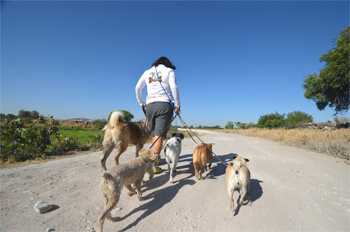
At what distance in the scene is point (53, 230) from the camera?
1857 millimetres

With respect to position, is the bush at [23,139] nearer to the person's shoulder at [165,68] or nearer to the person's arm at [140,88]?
the person's arm at [140,88]

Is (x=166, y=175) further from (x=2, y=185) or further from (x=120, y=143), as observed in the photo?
(x=2, y=185)

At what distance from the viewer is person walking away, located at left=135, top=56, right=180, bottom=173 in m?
3.57

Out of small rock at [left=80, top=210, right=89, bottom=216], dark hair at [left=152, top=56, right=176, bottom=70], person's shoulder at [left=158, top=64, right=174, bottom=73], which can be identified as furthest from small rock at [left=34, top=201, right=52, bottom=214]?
dark hair at [left=152, top=56, right=176, bottom=70]

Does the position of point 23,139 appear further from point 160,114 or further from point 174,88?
point 174,88

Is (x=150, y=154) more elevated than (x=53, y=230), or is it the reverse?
(x=150, y=154)

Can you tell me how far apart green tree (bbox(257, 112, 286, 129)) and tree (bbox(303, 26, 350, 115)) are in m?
14.7

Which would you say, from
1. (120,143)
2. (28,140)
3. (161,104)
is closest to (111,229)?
(120,143)

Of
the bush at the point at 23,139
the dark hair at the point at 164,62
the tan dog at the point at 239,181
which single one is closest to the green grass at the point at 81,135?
the bush at the point at 23,139

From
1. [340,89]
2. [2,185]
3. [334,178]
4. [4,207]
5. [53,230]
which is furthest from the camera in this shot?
[340,89]

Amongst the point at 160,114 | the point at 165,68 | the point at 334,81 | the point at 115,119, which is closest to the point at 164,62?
the point at 165,68

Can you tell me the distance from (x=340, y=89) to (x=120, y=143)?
20885 millimetres

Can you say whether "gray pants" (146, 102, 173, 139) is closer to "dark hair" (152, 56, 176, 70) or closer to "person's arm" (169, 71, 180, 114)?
"person's arm" (169, 71, 180, 114)

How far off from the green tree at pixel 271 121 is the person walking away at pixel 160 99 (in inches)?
1329
